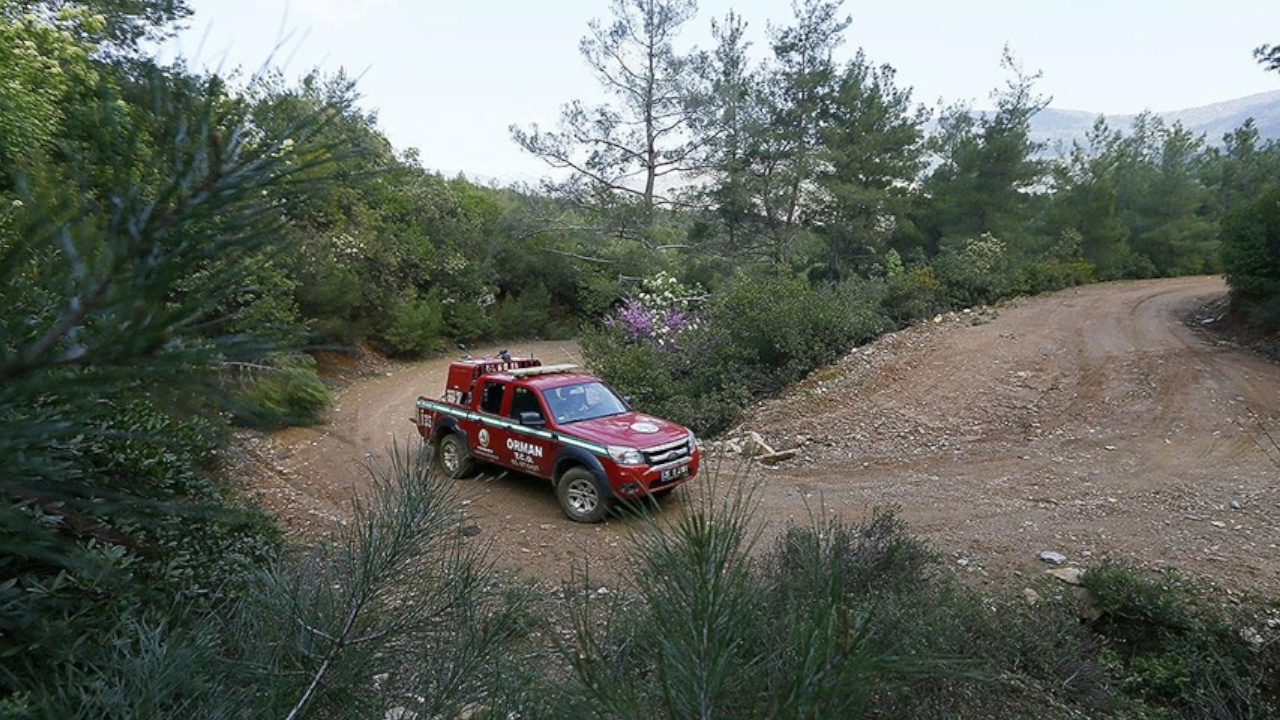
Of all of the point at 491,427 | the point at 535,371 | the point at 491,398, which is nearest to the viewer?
the point at 491,427

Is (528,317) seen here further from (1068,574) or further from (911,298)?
(1068,574)

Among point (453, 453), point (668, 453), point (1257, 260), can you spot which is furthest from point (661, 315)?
point (1257, 260)

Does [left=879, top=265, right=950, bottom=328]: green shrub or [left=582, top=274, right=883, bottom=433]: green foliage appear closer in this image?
[left=582, top=274, right=883, bottom=433]: green foliage

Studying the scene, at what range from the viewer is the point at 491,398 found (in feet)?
27.3

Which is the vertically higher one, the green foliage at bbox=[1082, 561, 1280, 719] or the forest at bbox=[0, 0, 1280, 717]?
the forest at bbox=[0, 0, 1280, 717]

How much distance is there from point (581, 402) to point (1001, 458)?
6.20 metres

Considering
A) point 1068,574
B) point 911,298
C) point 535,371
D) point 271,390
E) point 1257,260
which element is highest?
point 1257,260

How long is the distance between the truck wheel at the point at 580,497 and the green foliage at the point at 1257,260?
15.6m

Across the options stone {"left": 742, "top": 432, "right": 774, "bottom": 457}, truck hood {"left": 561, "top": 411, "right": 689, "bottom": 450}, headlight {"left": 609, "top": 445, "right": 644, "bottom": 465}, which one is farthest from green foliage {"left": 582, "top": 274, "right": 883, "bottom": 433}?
headlight {"left": 609, "top": 445, "right": 644, "bottom": 465}

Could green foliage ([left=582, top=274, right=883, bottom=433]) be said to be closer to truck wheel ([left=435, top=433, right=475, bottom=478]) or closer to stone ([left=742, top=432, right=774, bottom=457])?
stone ([left=742, top=432, right=774, bottom=457])

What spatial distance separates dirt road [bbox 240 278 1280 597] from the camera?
630 cm

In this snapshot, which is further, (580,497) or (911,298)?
(911,298)

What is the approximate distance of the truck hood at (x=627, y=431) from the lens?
23.2 feet

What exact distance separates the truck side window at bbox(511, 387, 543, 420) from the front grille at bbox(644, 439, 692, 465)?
166 cm
